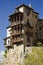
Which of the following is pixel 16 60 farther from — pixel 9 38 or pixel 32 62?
pixel 9 38

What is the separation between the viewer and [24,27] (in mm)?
81188

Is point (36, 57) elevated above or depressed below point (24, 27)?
below

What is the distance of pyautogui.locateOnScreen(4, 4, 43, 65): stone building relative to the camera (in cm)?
8000

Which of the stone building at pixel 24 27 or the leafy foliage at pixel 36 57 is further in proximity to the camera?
the stone building at pixel 24 27

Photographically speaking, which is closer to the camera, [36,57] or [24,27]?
[36,57]

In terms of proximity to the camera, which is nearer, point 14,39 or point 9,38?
point 14,39

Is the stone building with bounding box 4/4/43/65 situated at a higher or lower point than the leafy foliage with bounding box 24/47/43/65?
higher

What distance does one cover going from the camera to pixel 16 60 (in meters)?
68.4

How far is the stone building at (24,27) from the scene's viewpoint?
80.0m

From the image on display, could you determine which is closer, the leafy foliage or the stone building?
the leafy foliage

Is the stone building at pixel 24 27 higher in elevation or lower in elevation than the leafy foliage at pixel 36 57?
higher

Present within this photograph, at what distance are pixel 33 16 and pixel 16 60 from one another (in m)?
23.0

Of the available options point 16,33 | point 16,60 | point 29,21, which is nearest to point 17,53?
point 16,60

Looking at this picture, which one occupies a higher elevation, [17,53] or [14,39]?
[14,39]
